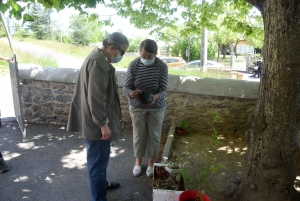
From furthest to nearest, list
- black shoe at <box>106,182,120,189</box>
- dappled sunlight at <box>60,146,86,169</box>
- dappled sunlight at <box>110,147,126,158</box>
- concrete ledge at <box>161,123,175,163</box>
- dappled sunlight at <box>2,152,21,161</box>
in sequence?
dappled sunlight at <box>110,147,126,158</box>, dappled sunlight at <box>2,152,21,161</box>, dappled sunlight at <box>60,146,86,169</box>, concrete ledge at <box>161,123,175,163</box>, black shoe at <box>106,182,120,189</box>

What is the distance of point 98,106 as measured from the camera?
89.4 inches

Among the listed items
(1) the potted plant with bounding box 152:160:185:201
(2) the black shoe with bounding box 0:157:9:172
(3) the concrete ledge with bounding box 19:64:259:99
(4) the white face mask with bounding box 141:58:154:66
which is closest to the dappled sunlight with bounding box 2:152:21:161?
(2) the black shoe with bounding box 0:157:9:172

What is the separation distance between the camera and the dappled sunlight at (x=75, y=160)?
3.74 m

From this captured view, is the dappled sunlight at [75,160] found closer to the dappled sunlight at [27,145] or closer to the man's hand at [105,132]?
the dappled sunlight at [27,145]

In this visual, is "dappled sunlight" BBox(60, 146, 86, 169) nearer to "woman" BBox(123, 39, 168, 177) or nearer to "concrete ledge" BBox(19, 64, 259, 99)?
"woman" BBox(123, 39, 168, 177)

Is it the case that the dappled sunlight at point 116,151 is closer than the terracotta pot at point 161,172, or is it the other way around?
the terracotta pot at point 161,172

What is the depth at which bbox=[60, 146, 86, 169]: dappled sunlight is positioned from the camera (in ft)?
12.3

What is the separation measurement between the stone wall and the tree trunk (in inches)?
83.9

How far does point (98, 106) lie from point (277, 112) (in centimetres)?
161

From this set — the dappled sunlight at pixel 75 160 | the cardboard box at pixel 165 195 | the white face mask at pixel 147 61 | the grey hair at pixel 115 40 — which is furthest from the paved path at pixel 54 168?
the grey hair at pixel 115 40

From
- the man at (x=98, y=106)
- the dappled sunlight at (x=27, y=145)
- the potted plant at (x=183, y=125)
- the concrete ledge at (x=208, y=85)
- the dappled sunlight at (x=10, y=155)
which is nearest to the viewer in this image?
the man at (x=98, y=106)

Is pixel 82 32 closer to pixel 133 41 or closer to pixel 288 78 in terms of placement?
pixel 133 41

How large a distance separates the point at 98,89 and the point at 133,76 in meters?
1.06

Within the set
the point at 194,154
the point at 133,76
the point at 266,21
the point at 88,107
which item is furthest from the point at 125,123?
the point at 266,21
